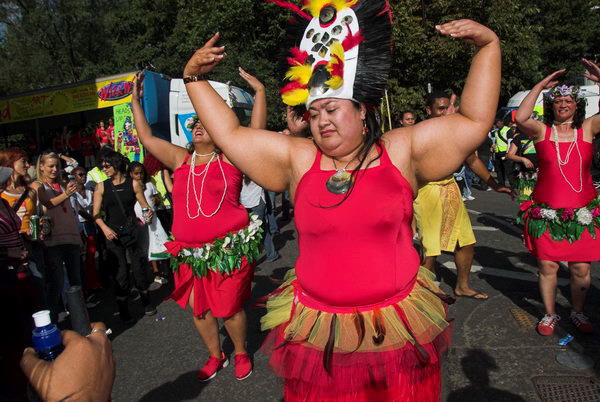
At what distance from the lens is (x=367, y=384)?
1.80 m

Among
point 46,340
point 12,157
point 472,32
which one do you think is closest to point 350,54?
point 472,32

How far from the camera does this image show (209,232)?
137 inches

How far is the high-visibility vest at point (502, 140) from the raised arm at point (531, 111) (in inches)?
352

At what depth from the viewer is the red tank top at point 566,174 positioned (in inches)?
144

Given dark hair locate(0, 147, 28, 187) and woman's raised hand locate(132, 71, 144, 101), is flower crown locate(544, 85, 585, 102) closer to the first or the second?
woman's raised hand locate(132, 71, 144, 101)

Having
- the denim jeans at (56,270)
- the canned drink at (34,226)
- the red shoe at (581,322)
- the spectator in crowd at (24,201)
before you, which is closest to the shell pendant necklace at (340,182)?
the red shoe at (581,322)

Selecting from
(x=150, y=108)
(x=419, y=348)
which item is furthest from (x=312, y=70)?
(x=150, y=108)

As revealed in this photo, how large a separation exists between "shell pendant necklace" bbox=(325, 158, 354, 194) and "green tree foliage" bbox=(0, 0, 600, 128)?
17.0m

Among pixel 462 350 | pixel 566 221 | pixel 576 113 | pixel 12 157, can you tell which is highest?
pixel 576 113

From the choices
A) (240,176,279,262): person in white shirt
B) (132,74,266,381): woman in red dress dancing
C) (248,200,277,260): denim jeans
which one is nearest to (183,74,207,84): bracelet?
(132,74,266,381): woman in red dress dancing

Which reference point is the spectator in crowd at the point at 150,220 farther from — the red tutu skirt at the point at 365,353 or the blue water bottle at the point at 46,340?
the blue water bottle at the point at 46,340

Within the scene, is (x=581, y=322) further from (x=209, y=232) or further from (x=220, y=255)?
(x=209, y=232)

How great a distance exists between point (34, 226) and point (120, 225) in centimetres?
82

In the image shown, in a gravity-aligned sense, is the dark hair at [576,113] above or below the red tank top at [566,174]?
above
